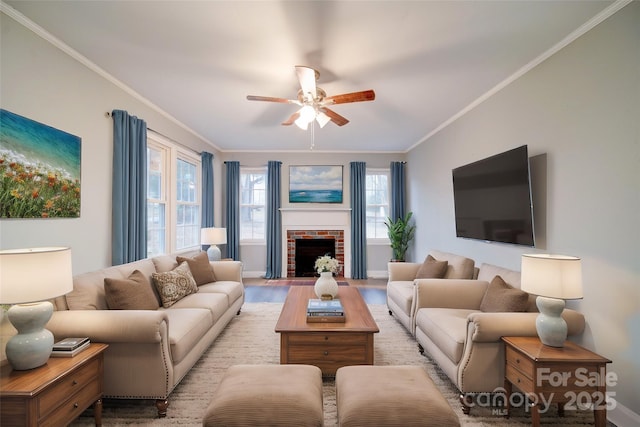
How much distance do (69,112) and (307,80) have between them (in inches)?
81.7

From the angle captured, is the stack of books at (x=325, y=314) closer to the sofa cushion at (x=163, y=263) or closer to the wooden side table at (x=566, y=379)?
the wooden side table at (x=566, y=379)

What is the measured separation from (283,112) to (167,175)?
1.98 meters

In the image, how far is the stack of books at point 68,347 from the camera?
5.60ft

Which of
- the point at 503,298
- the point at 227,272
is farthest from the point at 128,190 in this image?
the point at 503,298

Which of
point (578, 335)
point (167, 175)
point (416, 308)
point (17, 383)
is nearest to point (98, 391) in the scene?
point (17, 383)

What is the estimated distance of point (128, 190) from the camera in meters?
3.15

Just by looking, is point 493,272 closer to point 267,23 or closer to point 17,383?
point 267,23

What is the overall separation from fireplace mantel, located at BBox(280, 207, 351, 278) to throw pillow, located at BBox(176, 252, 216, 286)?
259 cm

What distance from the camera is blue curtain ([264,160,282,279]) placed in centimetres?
609

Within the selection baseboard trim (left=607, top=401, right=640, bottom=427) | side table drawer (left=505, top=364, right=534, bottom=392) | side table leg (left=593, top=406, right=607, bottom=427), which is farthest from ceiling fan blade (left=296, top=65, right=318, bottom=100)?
baseboard trim (left=607, top=401, right=640, bottom=427)

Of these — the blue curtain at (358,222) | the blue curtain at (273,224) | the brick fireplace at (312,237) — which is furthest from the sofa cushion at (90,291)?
the blue curtain at (358,222)

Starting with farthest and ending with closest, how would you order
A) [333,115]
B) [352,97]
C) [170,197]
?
[170,197] → [333,115] → [352,97]

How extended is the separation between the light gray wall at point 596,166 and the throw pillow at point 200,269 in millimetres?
3436

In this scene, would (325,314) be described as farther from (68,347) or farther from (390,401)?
(68,347)
